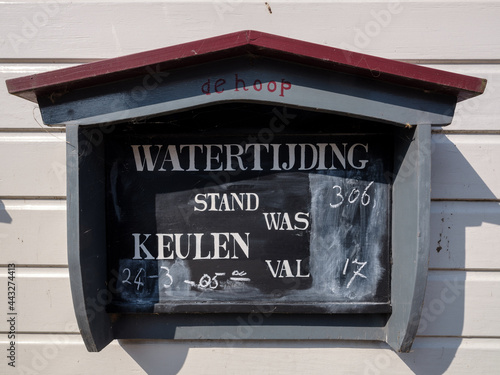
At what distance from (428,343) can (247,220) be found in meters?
1.19

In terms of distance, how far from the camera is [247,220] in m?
1.90

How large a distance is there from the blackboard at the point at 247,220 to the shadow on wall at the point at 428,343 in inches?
12.8

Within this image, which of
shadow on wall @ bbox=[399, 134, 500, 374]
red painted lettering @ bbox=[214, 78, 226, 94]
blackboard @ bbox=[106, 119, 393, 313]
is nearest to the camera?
red painted lettering @ bbox=[214, 78, 226, 94]

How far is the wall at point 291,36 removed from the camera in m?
1.98

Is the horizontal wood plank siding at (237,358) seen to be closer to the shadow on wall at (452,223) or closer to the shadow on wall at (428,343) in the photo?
the shadow on wall at (428,343)

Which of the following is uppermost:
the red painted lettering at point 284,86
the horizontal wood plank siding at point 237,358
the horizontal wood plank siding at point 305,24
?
the horizontal wood plank siding at point 305,24

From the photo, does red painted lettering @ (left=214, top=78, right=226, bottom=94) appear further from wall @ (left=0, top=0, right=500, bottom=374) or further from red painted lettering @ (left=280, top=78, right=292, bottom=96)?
wall @ (left=0, top=0, right=500, bottom=374)

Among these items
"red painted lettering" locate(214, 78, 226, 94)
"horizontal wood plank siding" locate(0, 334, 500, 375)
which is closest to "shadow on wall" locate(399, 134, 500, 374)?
"horizontal wood plank siding" locate(0, 334, 500, 375)

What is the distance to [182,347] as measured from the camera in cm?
207

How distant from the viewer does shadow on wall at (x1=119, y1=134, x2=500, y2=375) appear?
2.01 meters

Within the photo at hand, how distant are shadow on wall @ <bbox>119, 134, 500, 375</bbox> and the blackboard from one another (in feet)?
1.07

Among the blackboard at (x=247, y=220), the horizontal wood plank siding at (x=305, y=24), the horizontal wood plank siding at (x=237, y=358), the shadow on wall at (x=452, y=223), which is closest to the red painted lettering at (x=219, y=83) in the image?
the blackboard at (x=247, y=220)

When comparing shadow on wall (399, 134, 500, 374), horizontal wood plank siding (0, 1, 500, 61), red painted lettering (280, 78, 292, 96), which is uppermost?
horizontal wood plank siding (0, 1, 500, 61)

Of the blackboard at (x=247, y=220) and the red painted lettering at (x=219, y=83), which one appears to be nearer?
the red painted lettering at (x=219, y=83)
